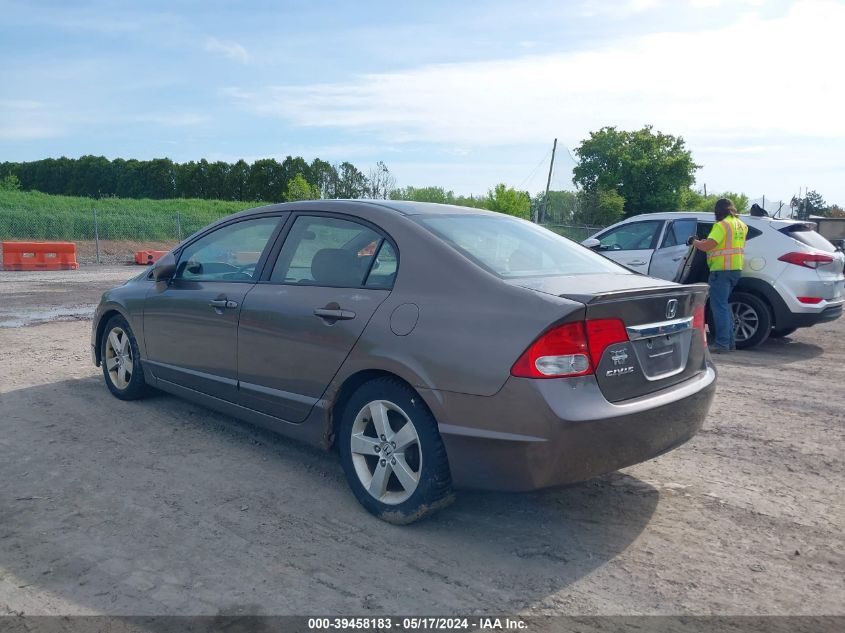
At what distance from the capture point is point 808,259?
28.0 feet

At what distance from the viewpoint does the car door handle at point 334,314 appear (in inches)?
150

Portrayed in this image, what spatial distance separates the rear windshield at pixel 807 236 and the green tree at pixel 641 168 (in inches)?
2386

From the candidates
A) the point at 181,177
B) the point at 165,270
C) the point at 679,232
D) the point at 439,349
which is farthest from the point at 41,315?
A: the point at 181,177

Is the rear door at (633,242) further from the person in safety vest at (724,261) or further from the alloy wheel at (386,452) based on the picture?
the alloy wheel at (386,452)

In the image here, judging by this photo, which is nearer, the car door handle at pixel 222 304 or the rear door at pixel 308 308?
the rear door at pixel 308 308

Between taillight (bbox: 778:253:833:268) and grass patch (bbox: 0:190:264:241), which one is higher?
taillight (bbox: 778:253:833:268)

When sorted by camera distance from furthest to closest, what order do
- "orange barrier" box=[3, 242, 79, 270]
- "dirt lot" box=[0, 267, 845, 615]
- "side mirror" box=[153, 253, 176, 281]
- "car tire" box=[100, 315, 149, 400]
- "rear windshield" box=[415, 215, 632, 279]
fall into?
1. "orange barrier" box=[3, 242, 79, 270]
2. "car tire" box=[100, 315, 149, 400]
3. "side mirror" box=[153, 253, 176, 281]
4. "rear windshield" box=[415, 215, 632, 279]
5. "dirt lot" box=[0, 267, 845, 615]

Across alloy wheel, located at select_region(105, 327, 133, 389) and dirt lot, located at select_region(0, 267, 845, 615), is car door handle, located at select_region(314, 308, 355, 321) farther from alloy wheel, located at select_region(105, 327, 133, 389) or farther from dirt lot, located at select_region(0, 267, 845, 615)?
alloy wheel, located at select_region(105, 327, 133, 389)

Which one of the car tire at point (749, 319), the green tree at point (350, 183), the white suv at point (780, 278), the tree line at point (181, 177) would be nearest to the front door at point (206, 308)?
the white suv at point (780, 278)

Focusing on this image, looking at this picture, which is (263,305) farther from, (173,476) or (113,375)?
(113,375)

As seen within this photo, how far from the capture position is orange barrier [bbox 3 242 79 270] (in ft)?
68.5

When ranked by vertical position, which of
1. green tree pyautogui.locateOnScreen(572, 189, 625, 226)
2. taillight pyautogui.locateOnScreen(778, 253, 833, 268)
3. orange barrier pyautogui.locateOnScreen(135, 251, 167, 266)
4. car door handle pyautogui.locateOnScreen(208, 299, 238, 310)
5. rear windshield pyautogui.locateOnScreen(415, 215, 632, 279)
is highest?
green tree pyautogui.locateOnScreen(572, 189, 625, 226)

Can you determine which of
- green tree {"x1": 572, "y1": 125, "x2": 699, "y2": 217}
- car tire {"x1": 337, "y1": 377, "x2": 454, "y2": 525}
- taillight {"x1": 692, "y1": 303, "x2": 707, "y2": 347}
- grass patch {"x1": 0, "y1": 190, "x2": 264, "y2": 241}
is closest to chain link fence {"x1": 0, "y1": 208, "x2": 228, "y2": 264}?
grass patch {"x1": 0, "y1": 190, "x2": 264, "y2": 241}

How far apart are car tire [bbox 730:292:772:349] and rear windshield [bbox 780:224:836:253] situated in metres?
0.87
